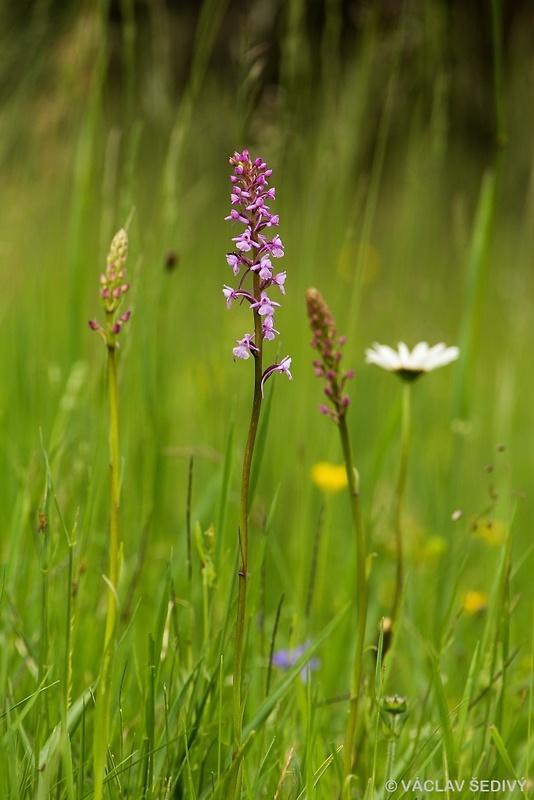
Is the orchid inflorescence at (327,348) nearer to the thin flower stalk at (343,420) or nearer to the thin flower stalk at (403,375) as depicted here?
the thin flower stalk at (343,420)

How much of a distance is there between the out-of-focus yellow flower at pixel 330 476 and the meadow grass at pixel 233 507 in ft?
0.12

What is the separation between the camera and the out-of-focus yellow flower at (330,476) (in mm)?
1911

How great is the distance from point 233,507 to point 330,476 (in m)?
0.28

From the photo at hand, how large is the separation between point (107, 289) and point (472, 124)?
19.3 ft

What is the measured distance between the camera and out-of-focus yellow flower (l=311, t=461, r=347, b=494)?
191 cm

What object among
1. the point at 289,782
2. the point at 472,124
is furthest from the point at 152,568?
the point at 472,124

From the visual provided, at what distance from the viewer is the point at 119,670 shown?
1190 mm

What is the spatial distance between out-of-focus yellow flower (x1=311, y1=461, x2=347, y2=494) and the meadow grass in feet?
0.12

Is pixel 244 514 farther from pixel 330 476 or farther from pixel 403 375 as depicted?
pixel 330 476

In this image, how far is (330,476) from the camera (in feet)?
6.29

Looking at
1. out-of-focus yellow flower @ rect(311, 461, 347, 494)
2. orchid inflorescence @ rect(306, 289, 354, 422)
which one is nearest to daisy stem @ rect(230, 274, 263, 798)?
orchid inflorescence @ rect(306, 289, 354, 422)

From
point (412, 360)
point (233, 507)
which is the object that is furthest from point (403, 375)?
point (233, 507)

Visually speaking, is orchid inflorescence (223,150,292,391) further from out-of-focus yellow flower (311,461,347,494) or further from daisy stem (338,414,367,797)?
out-of-focus yellow flower (311,461,347,494)

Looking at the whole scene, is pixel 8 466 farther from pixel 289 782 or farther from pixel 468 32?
pixel 468 32
